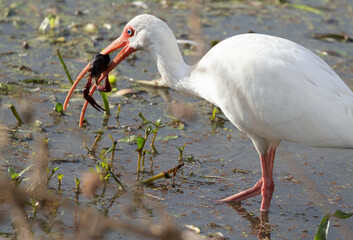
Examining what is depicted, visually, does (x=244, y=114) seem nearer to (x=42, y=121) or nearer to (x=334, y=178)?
(x=334, y=178)

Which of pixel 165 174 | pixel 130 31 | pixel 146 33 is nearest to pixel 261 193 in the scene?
pixel 165 174

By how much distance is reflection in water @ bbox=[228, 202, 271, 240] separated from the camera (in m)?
4.57

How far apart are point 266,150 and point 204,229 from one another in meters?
0.95

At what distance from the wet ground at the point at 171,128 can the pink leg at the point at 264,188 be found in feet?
0.28

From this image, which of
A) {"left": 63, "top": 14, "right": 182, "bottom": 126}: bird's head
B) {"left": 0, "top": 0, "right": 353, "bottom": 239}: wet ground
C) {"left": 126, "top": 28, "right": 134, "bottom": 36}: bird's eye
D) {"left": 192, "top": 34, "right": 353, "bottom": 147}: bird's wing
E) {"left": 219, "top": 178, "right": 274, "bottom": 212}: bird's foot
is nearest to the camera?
{"left": 192, "top": 34, "right": 353, "bottom": 147}: bird's wing

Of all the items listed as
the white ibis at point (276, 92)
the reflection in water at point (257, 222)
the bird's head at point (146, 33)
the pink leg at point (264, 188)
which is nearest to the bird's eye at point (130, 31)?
the bird's head at point (146, 33)

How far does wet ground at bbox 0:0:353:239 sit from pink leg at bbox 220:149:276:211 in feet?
0.28

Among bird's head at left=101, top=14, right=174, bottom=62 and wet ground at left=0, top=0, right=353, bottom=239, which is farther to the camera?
bird's head at left=101, top=14, right=174, bottom=62

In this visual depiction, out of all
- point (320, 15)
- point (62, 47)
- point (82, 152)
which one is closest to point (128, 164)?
point (82, 152)

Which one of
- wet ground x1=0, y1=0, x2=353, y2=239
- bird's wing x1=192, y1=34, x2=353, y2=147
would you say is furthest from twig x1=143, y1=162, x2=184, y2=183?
bird's wing x1=192, y1=34, x2=353, y2=147

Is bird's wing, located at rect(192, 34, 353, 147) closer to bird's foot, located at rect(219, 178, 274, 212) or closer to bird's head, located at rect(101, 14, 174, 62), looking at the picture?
bird's foot, located at rect(219, 178, 274, 212)

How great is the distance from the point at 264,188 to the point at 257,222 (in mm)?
325

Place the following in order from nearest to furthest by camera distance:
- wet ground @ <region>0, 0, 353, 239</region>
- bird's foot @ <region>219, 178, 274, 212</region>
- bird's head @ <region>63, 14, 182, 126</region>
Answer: wet ground @ <region>0, 0, 353, 239</region>, bird's foot @ <region>219, 178, 274, 212</region>, bird's head @ <region>63, 14, 182, 126</region>

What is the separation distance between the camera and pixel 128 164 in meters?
5.39
